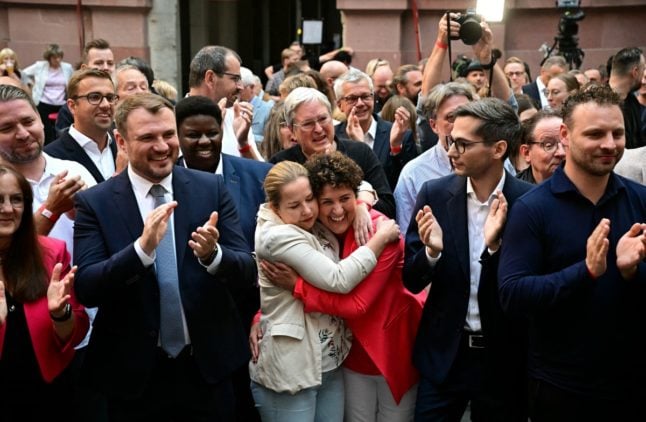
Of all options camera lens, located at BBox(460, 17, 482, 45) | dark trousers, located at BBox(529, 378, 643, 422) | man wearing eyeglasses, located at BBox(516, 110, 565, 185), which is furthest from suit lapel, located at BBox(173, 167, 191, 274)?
camera lens, located at BBox(460, 17, 482, 45)

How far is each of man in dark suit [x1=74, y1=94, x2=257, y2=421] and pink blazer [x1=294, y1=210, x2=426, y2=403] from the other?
47 centimetres

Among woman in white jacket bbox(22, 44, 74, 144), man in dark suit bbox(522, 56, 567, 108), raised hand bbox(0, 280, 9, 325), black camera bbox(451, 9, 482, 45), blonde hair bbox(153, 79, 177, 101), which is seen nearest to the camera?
raised hand bbox(0, 280, 9, 325)

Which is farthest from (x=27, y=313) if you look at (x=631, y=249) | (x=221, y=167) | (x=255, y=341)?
(x=631, y=249)

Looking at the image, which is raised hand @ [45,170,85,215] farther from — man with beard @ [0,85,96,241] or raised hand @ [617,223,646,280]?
raised hand @ [617,223,646,280]

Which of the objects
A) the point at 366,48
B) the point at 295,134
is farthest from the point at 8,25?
the point at 295,134

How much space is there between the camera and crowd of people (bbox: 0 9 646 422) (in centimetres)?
370

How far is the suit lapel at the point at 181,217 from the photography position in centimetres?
394

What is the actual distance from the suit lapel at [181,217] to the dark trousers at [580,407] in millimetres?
1669

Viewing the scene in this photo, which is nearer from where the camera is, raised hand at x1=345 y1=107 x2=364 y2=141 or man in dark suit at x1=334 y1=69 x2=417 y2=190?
raised hand at x1=345 y1=107 x2=364 y2=141

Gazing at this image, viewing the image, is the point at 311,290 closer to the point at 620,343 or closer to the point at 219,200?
the point at 219,200

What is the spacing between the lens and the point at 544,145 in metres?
5.07

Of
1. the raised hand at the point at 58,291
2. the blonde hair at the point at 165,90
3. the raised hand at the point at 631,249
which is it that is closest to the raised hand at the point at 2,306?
the raised hand at the point at 58,291

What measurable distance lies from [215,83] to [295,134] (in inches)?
59.7

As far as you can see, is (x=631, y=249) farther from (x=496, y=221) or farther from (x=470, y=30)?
(x=470, y=30)
